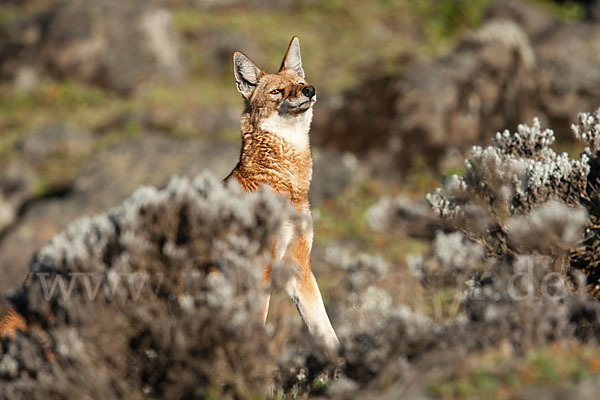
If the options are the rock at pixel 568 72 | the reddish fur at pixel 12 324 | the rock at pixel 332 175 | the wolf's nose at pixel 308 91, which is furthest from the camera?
the rock at pixel 568 72

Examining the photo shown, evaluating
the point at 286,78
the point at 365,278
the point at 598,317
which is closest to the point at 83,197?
the point at 286,78

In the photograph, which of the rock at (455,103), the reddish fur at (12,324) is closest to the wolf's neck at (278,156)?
the reddish fur at (12,324)

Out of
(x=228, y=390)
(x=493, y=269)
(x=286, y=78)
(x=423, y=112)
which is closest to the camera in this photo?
(x=228, y=390)

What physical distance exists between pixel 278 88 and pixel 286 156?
87 cm

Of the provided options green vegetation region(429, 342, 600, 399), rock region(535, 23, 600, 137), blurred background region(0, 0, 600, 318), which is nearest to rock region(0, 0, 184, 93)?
blurred background region(0, 0, 600, 318)

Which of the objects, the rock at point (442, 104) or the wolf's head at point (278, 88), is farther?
the rock at point (442, 104)

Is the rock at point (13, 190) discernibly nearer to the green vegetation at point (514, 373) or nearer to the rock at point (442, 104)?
the rock at point (442, 104)

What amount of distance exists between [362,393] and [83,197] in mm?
10959

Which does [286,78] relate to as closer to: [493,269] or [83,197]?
[493,269]

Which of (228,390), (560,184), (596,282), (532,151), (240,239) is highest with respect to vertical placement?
(532,151)

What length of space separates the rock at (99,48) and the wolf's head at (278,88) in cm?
1450

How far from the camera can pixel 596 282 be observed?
18.3 feet

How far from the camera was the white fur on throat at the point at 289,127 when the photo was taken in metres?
6.49

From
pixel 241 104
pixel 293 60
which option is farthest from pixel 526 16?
pixel 293 60
